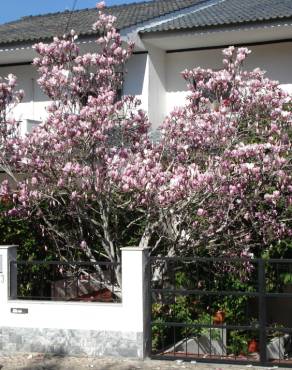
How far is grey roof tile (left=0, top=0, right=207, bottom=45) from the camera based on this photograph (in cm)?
1302

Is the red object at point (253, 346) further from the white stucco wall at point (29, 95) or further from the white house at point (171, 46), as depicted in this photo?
the white stucco wall at point (29, 95)

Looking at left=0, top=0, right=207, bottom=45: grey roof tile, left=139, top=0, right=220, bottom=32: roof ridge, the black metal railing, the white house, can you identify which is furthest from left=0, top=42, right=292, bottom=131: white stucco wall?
the black metal railing

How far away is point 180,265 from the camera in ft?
31.4

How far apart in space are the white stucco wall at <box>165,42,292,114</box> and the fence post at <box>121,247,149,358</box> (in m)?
5.95

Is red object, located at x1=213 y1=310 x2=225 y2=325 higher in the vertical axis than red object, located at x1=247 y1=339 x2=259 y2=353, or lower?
higher

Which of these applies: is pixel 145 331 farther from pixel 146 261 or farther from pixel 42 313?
pixel 42 313

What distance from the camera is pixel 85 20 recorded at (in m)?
14.9

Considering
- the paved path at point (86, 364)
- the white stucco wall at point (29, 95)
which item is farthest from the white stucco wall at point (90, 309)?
the white stucco wall at point (29, 95)

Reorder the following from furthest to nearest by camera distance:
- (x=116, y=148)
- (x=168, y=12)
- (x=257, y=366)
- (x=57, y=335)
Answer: (x=168, y=12) → (x=116, y=148) → (x=57, y=335) → (x=257, y=366)

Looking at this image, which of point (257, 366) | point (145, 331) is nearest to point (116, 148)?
point (145, 331)

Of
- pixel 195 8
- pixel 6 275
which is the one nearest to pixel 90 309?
pixel 6 275

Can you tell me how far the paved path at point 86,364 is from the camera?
25.5 ft

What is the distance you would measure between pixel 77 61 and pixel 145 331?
→ 13.1 ft

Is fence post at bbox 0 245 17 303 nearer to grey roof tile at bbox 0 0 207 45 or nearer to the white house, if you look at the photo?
the white house
